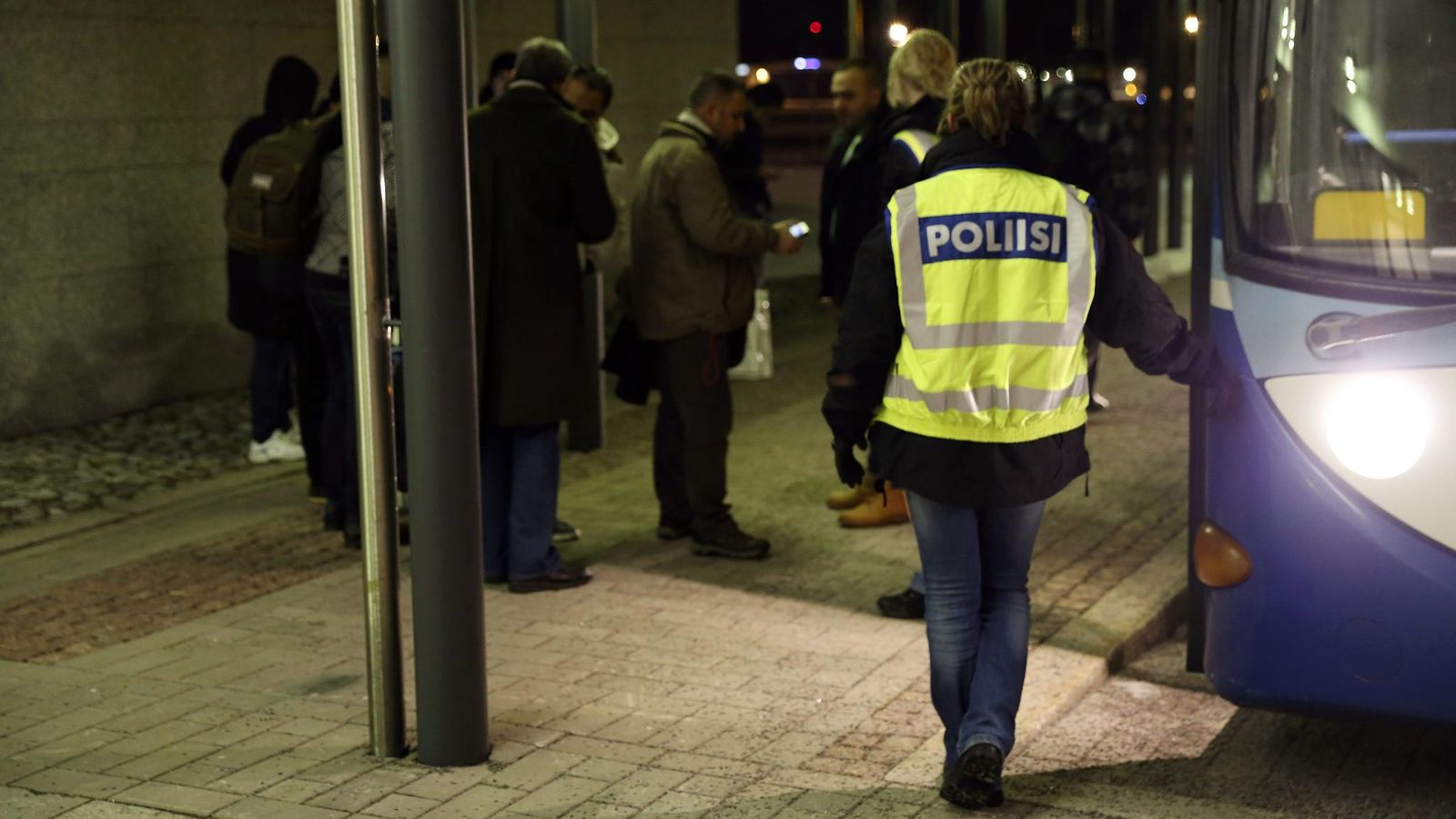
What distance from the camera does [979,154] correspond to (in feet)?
15.0

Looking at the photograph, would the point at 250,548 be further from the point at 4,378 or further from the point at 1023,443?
the point at 1023,443

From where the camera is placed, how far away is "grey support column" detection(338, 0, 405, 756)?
4.82 meters

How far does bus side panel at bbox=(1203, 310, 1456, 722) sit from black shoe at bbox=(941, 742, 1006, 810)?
638 mm

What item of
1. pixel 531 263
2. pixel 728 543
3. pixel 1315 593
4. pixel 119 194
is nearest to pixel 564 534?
pixel 728 543

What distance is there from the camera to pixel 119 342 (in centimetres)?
1057

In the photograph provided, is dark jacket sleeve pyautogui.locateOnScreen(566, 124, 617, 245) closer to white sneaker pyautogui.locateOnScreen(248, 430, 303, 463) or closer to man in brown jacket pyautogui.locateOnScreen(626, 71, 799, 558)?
man in brown jacket pyautogui.locateOnScreen(626, 71, 799, 558)

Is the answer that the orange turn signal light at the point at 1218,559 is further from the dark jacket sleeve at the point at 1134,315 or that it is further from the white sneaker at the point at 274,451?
the white sneaker at the point at 274,451

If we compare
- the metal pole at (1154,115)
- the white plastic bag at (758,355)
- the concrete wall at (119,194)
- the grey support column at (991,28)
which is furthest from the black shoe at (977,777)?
the metal pole at (1154,115)

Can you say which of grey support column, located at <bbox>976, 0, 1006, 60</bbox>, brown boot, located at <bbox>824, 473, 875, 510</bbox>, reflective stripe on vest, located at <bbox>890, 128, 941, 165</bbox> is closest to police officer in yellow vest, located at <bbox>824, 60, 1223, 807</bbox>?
reflective stripe on vest, located at <bbox>890, 128, 941, 165</bbox>

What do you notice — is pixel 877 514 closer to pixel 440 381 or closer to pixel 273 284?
pixel 273 284

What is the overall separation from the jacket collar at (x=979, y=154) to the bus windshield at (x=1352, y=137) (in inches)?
25.3

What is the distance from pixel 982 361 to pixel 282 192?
3796mm

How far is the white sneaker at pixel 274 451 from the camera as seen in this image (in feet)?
30.7

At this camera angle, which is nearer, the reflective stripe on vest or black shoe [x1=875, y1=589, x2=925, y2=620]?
the reflective stripe on vest
